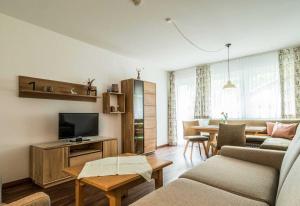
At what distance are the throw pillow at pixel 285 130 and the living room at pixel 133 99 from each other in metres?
0.02

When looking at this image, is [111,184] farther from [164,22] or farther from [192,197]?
[164,22]

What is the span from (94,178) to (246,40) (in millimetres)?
3861

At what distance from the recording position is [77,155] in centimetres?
297

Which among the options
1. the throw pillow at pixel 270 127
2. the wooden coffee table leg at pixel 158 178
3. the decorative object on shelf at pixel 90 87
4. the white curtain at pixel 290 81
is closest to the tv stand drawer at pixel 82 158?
the decorative object on shelf at pixel 90 87

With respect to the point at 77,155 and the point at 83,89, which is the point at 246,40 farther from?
the point at 77,155

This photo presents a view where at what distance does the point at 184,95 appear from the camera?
5.96m

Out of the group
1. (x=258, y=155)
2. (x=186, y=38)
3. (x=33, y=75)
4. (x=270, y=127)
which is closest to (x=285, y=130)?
(x=270, y=127)

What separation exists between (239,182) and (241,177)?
115 mm

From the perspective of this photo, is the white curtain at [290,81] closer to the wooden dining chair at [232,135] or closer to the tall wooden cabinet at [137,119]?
the wooden dining chair at [232,135]

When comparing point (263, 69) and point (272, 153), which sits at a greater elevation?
point (263, 69)

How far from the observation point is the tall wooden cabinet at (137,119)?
426cm

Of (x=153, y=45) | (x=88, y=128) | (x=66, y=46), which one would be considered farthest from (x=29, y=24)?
(x=153, y=45)

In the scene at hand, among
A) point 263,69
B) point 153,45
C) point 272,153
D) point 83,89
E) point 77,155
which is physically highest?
point 153,45

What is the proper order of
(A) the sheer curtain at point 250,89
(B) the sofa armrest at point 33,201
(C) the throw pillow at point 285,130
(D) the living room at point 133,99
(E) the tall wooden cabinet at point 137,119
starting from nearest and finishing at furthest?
1. (B) the sofa armrest at point 33,201
2. (D) the living room at point 133,99
3. (C) the throw pillow at point 285,130
4. (E) the tall wooden cabinet at point 137,119
5. (A) the sheer curtain at point 250,89
